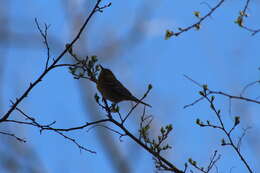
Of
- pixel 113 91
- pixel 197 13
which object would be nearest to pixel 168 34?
pixel 197 13

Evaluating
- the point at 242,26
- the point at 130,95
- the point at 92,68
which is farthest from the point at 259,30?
the point at 130,95

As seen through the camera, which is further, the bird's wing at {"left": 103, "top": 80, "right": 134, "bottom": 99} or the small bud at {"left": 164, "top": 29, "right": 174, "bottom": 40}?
the bird's wing at {"left": 103, "top": 80, "right": 134, "bottom": 99}

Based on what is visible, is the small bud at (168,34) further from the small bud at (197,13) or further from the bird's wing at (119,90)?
the bird's wing at (119,90)

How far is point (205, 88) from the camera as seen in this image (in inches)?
129

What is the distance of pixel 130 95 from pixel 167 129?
2670mm

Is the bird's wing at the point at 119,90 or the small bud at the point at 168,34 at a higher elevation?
the bird's wing at the point at 119,90

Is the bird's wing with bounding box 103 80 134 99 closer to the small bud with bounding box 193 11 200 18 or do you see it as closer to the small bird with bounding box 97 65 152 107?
the small bird with bounding box 97 65 152 107

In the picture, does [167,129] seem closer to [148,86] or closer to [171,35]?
[148,86]

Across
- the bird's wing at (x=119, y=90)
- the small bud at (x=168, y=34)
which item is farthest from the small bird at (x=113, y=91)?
the small bud at (x=168, y=34)

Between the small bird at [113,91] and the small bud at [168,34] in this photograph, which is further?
the small bird at [113,91]

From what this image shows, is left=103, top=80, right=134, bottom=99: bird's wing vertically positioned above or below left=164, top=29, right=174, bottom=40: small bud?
above

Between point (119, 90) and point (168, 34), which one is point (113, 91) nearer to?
point (119, 90)

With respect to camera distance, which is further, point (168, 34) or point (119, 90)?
point (119, 90)

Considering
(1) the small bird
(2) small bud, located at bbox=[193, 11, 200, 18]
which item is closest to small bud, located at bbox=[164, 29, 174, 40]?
(2) small bud, located at bbox=[193, 11, 200, 18]
